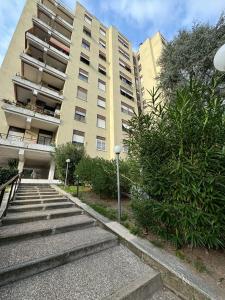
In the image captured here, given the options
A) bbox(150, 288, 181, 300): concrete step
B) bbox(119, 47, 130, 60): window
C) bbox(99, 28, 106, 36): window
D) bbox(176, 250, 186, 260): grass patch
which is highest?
bbox(99, 28, 106, 36): window

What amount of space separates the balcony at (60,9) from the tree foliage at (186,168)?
25.0 meters

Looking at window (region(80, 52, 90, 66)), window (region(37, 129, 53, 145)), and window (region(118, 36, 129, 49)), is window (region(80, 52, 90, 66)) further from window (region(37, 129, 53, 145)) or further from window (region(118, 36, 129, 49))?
window (region(37, 129, 53, 145))

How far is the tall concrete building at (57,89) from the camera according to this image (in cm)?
1415

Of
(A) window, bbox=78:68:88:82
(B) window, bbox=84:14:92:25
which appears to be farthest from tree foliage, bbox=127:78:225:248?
(B) window, bbox=84:14:92:25

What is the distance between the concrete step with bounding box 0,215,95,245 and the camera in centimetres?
310

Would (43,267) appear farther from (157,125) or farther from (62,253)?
(157,125)

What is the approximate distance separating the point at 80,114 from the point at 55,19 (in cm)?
1263

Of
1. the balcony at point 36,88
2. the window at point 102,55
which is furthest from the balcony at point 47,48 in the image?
the window at point 102,55

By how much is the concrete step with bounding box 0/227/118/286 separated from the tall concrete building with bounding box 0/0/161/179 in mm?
11266

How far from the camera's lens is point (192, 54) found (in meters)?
10.8

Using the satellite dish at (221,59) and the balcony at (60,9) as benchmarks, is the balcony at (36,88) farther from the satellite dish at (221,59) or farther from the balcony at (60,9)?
the satellite dish at (221,59)

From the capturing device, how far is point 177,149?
10.7 ft

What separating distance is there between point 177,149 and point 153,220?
5.36 ft

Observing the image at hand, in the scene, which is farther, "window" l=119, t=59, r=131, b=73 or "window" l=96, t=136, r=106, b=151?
"window" l=119, t=59, r=131, b=73
